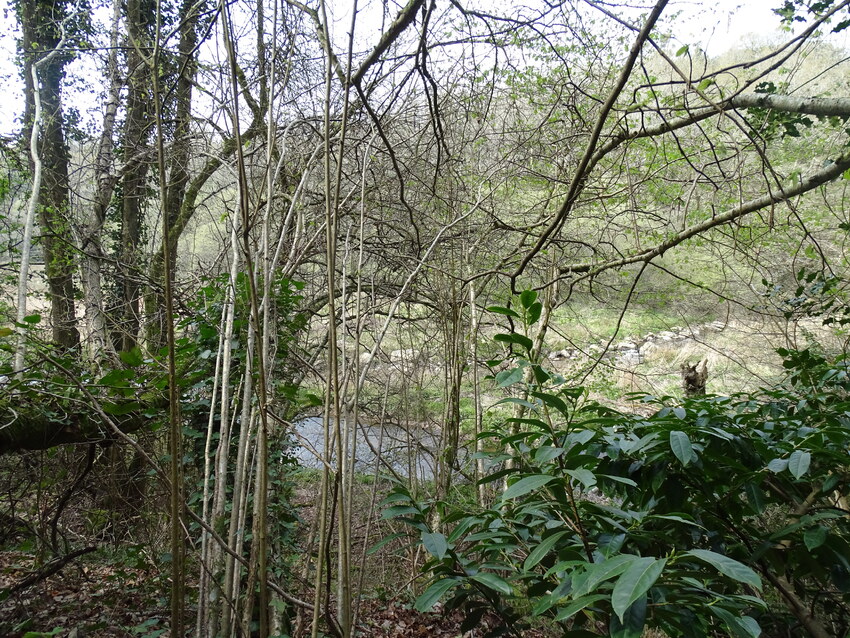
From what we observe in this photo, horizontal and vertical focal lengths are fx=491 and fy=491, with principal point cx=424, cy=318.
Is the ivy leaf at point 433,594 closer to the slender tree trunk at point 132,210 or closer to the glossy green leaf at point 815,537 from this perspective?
the glossy green leaf at point 815,537

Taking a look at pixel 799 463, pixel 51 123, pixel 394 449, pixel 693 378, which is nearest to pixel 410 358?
pixel 394 449

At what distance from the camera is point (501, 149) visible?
12.5ft

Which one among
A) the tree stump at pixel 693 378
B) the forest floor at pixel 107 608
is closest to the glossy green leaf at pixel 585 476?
the forest floor at pixel 107 608

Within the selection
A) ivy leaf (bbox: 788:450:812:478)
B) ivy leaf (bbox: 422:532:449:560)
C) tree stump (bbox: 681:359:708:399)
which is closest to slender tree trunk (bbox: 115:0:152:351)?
Answer: ivy leaf (bbox: 422:532:449:560)

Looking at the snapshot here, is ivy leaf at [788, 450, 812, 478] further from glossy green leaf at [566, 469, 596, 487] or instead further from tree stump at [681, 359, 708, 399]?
tree stump at [681, 359, 708, 399]

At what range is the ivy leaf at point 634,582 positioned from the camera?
0.63 m

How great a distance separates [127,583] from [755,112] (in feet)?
15.3

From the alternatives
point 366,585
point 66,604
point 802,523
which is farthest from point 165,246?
point 366,585

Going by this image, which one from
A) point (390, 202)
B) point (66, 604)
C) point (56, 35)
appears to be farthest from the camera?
point (56, 35)

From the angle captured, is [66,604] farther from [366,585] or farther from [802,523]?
[802,523]

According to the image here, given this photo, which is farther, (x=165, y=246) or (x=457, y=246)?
(x=457, y=246)

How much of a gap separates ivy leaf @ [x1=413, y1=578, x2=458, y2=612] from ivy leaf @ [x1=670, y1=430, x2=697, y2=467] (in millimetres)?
523

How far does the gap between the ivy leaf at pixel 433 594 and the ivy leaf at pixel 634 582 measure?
428mm

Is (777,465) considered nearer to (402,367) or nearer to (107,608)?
(402,367)
